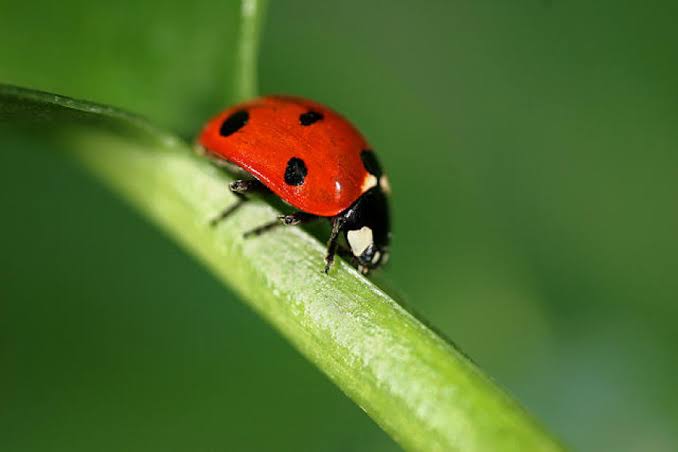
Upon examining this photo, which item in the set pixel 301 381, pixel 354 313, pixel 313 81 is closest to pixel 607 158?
pixel 313 81

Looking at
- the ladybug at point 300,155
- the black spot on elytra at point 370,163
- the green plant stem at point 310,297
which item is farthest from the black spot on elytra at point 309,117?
the green plant stem at point 310,297

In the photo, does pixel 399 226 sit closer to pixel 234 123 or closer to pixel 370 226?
pixel 370 226

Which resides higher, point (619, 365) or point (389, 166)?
point (389, 166)

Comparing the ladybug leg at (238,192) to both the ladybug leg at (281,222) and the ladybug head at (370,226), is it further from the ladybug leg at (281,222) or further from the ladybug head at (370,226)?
the ladybug head at (370,226)

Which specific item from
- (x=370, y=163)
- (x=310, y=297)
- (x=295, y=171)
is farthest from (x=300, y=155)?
(x=310, y=297)

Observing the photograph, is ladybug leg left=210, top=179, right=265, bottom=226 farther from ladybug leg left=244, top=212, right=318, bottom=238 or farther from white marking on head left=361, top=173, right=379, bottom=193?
white marking on head left=361, top=173, right=379, bottom=193

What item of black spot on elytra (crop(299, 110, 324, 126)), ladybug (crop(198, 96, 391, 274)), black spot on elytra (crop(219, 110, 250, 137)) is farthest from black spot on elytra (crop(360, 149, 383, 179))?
black spot on elytra (crop(219, 110, 250, 137))

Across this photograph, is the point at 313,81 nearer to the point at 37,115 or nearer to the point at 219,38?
the point at 219,38
